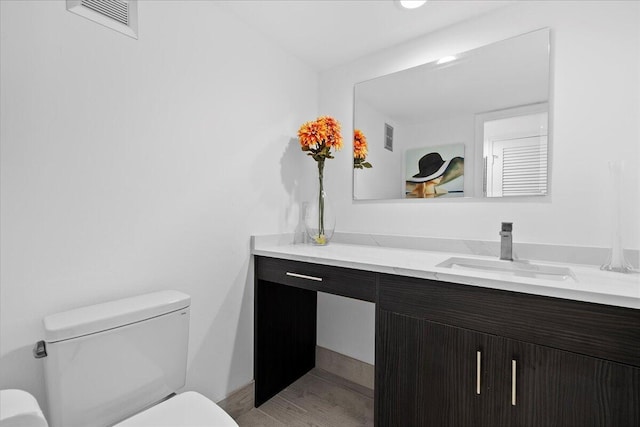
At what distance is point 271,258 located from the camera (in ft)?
5.57

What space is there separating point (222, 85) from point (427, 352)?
5.11 feet

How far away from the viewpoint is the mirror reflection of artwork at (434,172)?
1.68 meters

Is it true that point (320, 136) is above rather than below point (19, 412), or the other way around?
above

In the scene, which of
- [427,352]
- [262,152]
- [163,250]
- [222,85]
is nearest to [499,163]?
[427,352]

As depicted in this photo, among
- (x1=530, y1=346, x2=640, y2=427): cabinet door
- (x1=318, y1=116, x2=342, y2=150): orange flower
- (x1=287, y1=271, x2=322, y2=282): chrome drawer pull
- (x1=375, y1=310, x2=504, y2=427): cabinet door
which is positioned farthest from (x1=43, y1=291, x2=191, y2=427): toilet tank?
(x1=530, y1=346, x2=640, y2=427): cabinet door

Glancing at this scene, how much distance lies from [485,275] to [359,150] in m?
1.18

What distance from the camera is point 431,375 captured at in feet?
3.90

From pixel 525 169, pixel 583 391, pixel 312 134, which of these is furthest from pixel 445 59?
pixel 583 391

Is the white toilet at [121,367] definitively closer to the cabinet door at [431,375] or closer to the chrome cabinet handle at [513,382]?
the cabinet door at [431,375]

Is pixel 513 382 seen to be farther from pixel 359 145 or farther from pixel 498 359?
pixel 359 145

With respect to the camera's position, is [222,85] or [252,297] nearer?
[222,85]

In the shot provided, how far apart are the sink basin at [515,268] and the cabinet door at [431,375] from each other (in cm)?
30

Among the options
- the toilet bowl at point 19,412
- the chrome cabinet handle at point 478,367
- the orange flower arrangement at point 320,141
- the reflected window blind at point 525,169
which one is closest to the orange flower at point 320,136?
the orange flower arrangement at point 320,141

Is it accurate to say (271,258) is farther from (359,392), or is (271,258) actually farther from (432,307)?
(359,392)
